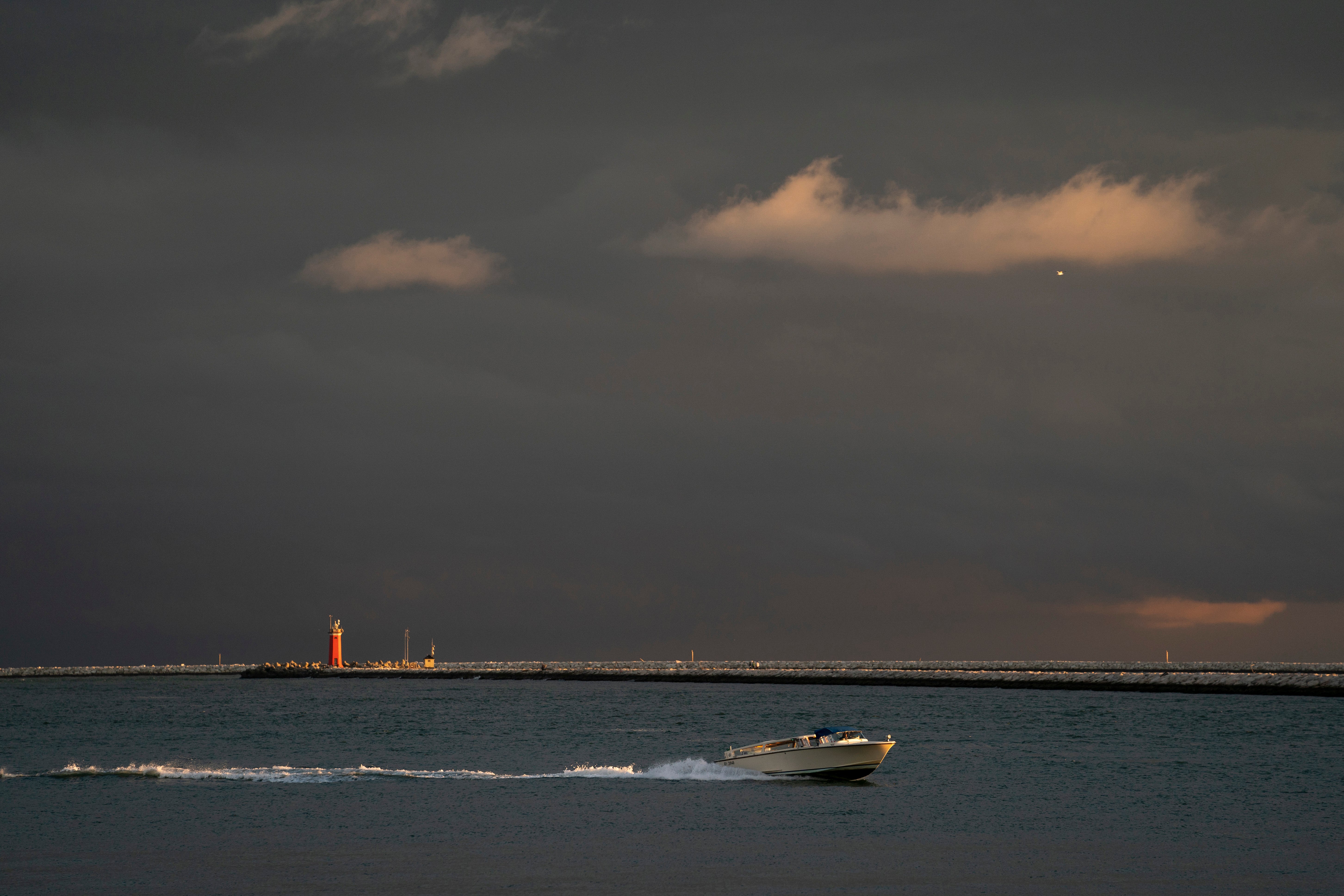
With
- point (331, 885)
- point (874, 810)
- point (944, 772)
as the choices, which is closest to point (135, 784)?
point (331, 885)

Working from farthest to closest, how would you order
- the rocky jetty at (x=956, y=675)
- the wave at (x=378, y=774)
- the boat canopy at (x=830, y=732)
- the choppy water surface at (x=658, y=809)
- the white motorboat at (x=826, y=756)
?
the rocky jetty at (x=956, y=675)
the wave at (x=378, y=774)
the boat canopy at (x=830, y=732)
the white motorboat at (x=826, y=756)
the choppy water surface at (x=658, y=809)

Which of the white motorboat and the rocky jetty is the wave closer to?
the white motorboat

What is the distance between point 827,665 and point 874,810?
16597 centimetres

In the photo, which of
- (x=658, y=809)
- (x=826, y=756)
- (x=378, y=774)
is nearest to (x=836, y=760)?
(x=826, y=756)

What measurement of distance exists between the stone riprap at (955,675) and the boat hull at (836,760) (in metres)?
74.2

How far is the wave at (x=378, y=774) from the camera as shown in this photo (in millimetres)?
44750

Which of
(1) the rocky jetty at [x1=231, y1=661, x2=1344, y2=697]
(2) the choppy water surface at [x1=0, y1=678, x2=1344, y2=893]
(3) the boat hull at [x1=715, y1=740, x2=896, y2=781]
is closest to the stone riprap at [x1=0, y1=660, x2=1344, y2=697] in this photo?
(1) the rocky jetty at [x1=231, y1=661, x2=1344, y2=697]

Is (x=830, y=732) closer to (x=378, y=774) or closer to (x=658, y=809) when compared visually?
(x=658, y=809)

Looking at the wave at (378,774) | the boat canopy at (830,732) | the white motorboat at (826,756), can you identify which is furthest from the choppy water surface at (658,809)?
the boat canopy at (830,732)

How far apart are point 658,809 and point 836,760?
916 cm

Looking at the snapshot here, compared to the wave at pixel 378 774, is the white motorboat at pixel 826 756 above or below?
above

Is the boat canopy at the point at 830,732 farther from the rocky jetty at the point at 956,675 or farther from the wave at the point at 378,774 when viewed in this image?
the rocky jetty at the point at 956,675

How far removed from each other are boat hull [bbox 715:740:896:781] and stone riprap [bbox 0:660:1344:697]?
74.2m

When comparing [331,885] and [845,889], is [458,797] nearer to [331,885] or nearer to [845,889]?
[331,885]
